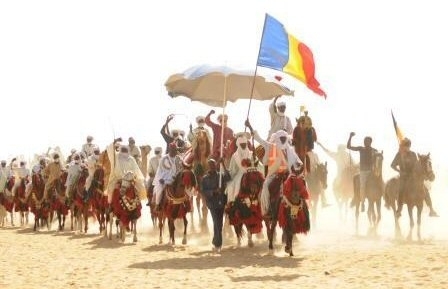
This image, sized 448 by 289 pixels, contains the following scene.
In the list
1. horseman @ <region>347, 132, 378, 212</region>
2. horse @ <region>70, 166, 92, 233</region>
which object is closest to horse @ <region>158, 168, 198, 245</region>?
horseman @ <region>347, 132, 378, 212</region>

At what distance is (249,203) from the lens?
16.1m

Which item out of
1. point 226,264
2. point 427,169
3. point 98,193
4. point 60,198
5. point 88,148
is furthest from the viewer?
point 88,148

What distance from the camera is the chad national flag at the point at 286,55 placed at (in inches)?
634

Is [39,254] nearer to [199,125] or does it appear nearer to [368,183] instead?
[199,125]

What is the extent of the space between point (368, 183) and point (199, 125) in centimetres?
502

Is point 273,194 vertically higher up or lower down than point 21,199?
lower down

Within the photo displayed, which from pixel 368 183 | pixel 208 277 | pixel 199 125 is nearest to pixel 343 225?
pixel 368 183

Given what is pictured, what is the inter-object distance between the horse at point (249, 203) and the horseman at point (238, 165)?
0.11 metres

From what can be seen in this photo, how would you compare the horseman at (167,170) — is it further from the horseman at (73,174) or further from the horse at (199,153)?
the horseman at (73,174)

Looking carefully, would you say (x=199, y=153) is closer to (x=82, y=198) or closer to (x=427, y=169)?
(x=427, y=169)

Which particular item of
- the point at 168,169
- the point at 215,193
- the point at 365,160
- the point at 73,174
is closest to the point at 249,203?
the point at 215,193

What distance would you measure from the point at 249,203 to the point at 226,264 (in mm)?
2386

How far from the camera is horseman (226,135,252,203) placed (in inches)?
632

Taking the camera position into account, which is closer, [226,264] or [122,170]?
[226,264]
